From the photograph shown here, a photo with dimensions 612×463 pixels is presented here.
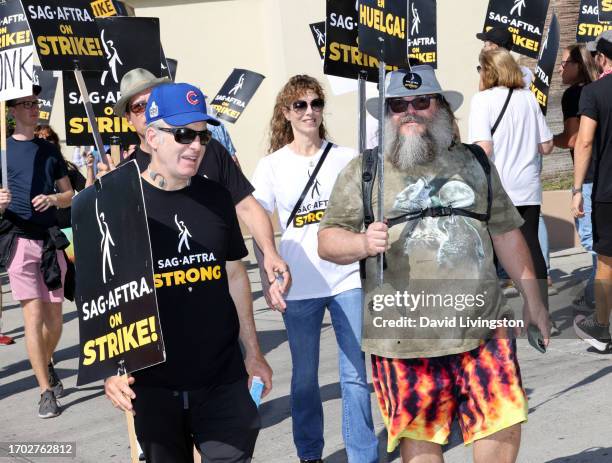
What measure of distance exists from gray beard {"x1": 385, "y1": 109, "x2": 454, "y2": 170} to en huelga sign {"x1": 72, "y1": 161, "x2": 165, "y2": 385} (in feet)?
3.51

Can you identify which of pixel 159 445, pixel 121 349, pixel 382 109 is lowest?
pixel 159 445

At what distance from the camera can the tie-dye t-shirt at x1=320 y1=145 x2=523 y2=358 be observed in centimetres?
413

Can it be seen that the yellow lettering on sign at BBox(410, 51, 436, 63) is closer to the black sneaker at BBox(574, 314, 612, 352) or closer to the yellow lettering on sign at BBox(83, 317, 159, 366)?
the black sneaker at BBox(574, 314, 612, 352)

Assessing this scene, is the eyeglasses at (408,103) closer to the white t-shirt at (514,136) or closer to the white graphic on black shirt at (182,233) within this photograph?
the white graphic on black shirt at (182,233)

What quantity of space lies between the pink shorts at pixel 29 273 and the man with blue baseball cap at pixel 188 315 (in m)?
3.58

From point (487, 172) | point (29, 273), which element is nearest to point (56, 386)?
point (29, 273)

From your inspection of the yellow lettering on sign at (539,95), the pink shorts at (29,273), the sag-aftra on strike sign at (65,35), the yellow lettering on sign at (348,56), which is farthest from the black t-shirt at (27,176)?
the yellow lettering on sign at (539,95)

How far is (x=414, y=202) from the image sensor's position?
4164 mm

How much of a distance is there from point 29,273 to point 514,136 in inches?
140

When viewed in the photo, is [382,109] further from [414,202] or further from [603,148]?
[603,148]

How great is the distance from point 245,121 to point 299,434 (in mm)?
11964

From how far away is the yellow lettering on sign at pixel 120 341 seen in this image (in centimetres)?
366

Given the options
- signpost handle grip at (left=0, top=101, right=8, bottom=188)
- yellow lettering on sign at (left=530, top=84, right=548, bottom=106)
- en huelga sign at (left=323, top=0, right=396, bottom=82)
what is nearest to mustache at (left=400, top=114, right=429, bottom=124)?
en huelga sign at (left=323, top=0, right=396, bottom=82)

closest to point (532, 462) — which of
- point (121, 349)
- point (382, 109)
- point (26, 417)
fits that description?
point (382, 109)
